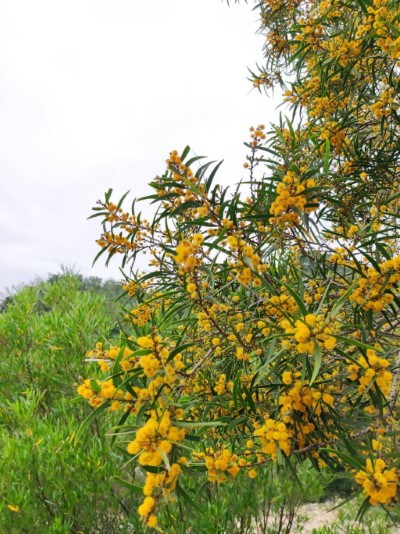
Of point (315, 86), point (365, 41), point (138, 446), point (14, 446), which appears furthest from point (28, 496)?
point (365, 41)

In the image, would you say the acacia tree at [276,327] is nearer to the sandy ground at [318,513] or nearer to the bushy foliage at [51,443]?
the bushy foliage at [51,443]

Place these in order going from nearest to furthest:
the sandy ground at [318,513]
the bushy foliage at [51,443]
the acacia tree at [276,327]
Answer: the acacia tree at [276,327], the bushy foliage at [51,443], the sandy ground at [318,513]

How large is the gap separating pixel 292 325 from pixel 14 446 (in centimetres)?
270

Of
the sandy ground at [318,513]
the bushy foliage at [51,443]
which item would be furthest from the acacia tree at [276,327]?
the sandy ground at [318,513]

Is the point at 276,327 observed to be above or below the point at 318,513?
above

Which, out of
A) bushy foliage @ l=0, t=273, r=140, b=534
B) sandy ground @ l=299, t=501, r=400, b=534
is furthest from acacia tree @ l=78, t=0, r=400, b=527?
sandy ground @ l=299, t=501, r=400, b=534

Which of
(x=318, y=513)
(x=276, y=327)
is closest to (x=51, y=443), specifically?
(x=276, y=327)

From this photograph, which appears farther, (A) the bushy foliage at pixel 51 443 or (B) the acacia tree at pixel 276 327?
(A) the bushy foliage at pixel 51 443

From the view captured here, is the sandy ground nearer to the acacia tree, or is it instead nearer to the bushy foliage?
the bushy foliage

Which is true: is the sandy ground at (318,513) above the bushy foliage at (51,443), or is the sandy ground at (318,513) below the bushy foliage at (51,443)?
below

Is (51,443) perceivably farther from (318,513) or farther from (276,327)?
(318,513)

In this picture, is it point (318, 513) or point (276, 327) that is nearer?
point (276, 327)

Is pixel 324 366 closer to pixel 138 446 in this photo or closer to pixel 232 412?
pixel 232 412

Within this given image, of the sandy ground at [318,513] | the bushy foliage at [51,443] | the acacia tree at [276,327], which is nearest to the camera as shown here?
the acacia tree at [276,327]
